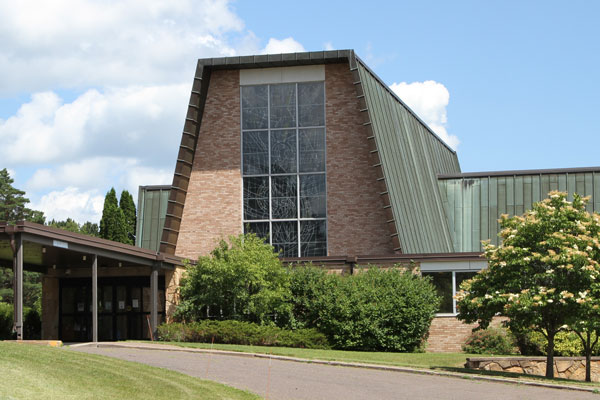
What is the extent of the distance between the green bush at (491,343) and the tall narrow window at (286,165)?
28.1 ft

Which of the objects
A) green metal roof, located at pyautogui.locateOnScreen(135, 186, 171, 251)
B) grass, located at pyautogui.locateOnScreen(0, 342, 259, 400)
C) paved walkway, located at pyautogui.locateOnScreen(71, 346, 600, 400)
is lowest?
paved walkway, located at pyautogui.locateOnScreen(71, 346, 600, 400)

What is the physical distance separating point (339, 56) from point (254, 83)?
13.3ft

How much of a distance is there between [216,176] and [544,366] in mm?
17222

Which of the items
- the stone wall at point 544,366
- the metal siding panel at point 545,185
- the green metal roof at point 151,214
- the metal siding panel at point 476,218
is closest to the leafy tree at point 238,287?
the stone wall at point 544,366

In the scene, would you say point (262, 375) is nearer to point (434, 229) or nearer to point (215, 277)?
point (215, 277)

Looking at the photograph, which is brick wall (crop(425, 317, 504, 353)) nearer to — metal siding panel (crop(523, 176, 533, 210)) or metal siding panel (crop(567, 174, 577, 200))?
metal siding panel (crop(523, 176, 533, 210))

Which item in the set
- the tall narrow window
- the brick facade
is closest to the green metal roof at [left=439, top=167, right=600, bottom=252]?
the brick facade

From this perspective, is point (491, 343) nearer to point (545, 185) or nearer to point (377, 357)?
point (377, 357)

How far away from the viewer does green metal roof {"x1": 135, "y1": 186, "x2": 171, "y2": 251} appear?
40375 mm

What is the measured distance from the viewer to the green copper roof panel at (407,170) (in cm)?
3400

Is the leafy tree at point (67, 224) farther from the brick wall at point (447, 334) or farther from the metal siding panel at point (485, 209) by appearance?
the brick wall at point (447, 334)

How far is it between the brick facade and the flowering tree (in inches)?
522

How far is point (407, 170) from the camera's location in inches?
1468

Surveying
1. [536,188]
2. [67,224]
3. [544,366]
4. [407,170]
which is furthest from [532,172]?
[67,224]
